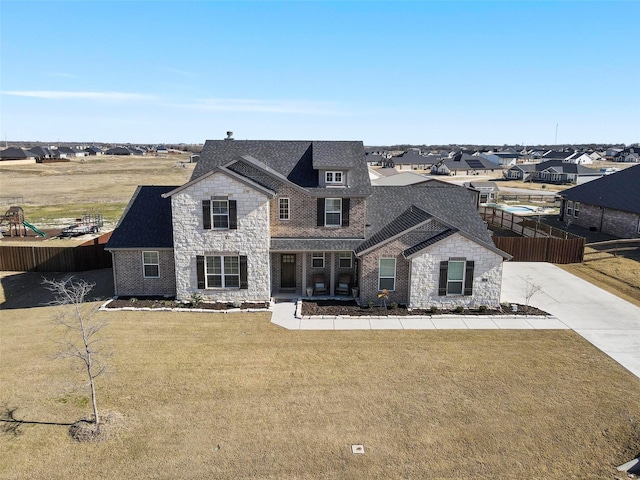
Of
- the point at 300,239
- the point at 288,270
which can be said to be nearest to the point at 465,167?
the point at 288,270

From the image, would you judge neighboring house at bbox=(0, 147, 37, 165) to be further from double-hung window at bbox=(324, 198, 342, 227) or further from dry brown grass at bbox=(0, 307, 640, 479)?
dry brown grass at bbox=(0, 307, 640, 479)

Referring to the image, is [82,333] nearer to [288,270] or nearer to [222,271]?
[222,271]

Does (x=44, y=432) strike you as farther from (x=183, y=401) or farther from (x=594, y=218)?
(x=594, y=218)

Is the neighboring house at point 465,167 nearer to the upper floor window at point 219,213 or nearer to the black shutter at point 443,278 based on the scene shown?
the black shutter at point 443,278

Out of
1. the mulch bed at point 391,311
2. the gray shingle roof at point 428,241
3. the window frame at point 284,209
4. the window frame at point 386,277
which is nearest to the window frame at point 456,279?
the mulch bed at point 391,311

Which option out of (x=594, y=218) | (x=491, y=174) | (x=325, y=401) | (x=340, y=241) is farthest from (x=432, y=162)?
(x=325, y=401)
